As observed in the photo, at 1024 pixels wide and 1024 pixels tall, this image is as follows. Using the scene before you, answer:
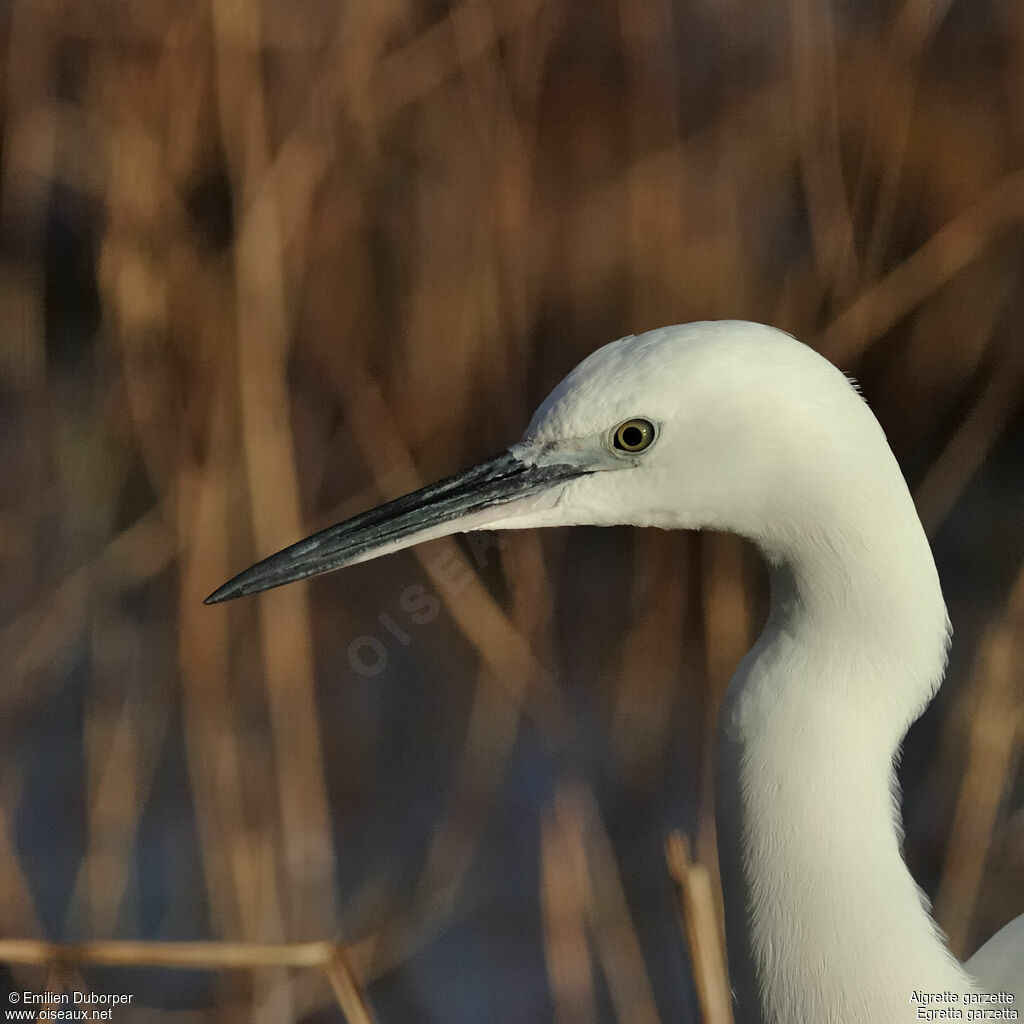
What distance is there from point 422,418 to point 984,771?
100 cm

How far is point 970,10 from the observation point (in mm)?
2281

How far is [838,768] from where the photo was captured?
3.21 feet

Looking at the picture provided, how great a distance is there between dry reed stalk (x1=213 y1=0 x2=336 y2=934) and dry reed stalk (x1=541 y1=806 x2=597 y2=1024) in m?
0.32

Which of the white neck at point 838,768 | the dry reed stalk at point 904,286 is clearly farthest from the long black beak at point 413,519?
the dry reed stalk at point 904,286

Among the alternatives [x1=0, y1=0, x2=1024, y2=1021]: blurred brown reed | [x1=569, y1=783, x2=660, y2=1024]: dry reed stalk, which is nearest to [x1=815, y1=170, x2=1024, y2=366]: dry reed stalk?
[x1=0, y1=0, x2=1024, y2=1021]: blurred brown reed

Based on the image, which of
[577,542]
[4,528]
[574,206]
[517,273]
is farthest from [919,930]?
[4,528]

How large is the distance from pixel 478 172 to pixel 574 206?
0.27 meters

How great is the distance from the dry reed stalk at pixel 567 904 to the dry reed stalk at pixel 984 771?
0.45m

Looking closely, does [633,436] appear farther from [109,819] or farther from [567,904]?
[109,819]

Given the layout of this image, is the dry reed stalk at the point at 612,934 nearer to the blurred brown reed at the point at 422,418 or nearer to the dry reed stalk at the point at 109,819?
the blurred brown reed at the point at 422,418

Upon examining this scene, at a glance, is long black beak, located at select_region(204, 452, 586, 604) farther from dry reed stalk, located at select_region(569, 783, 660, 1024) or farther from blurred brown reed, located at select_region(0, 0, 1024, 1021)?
dry reed stalk, located at select_region(569, 783, 660, 1024)

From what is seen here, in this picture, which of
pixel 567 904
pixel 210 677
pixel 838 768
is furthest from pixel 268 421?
pixel 838 768

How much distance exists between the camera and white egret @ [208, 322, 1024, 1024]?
0.94 metres

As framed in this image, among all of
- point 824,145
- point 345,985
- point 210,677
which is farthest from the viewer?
point 824,145
